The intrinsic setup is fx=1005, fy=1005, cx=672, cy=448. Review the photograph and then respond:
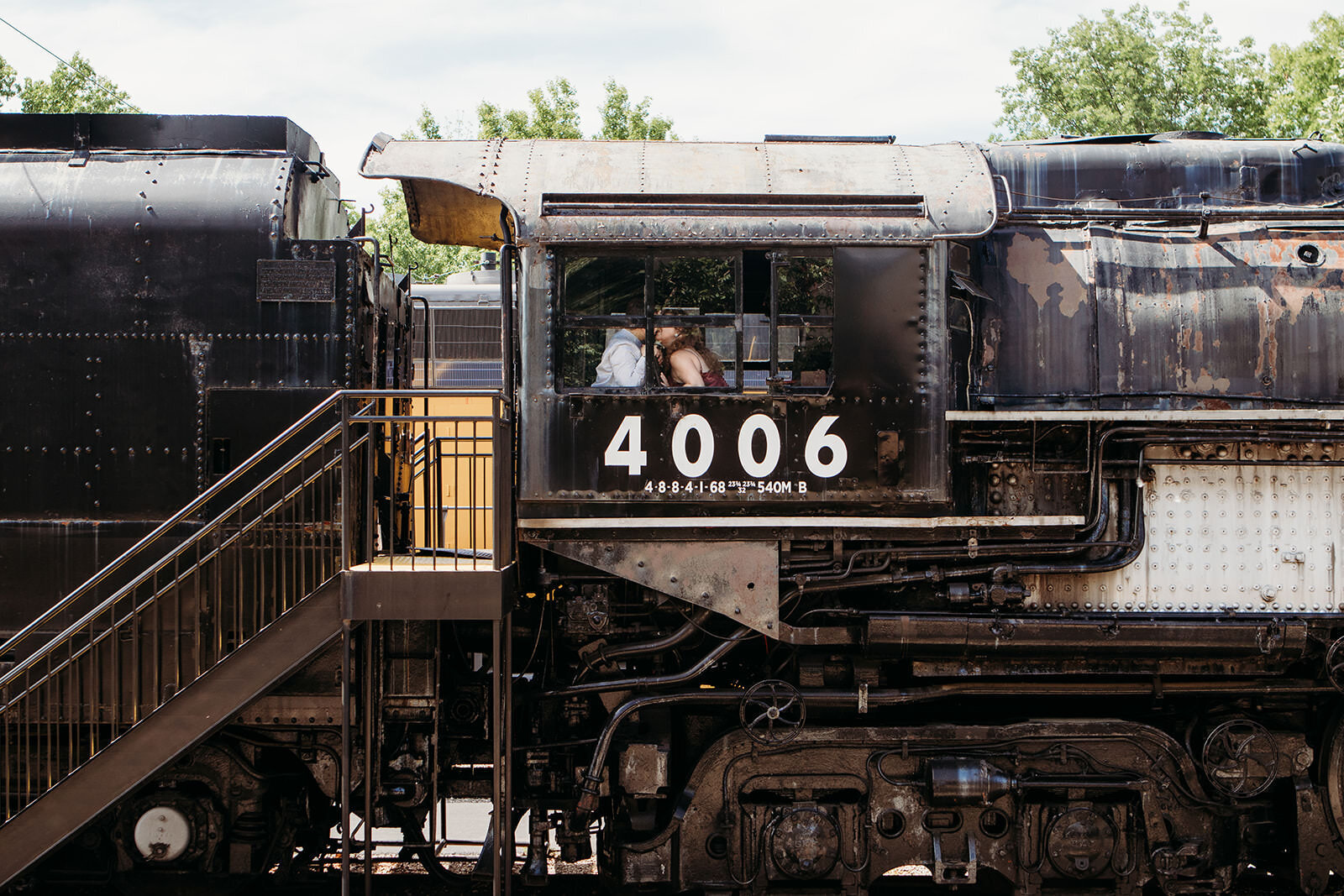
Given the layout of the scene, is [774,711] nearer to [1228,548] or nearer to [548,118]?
[1228,548]

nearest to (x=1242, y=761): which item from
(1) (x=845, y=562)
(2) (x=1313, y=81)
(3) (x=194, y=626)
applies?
(1) (x=845, y=562)

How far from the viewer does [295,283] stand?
19.8 ft

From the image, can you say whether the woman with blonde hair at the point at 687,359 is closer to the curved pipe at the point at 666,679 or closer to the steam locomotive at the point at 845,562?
the steam locomotive at the point at 845,562

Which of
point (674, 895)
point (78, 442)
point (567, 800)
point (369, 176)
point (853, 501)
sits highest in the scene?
point (369, 176)

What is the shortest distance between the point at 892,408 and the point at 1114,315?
5.17ft

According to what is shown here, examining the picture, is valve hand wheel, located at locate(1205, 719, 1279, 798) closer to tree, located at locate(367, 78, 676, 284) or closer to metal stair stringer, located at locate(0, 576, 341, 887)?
metal stair stringer, located at locate(0, 576, 341, 887)

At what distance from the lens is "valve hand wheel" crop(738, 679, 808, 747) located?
19.0ft

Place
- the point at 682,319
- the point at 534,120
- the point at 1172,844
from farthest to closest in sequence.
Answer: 1. the point at 534,120
2. the point at 1172,844
3. the point at 682,319

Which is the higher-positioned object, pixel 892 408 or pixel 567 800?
pixel 892 408

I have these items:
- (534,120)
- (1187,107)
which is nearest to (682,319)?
(534,120)

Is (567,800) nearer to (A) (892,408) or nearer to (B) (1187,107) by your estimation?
(A) (892,408)

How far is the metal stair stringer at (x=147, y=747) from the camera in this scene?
17.7ft

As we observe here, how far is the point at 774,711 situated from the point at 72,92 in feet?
92.0

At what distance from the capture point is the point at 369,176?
5.77 metres
